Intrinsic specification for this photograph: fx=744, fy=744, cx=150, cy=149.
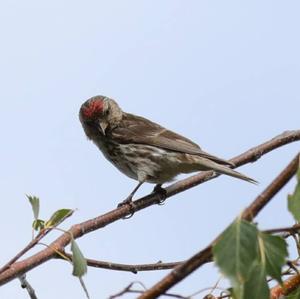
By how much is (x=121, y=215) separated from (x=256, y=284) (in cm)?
257

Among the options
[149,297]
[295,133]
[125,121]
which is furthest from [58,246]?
[125,121]

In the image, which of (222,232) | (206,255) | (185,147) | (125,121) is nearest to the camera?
(206,255)

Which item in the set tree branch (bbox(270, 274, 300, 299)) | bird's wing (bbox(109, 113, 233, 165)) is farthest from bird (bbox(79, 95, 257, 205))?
tree branch (bbox(270, 274, 300, 299))

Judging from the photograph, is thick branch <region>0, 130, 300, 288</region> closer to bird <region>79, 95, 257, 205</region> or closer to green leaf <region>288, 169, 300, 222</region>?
green leaf <region>288, 169, 300, 222</region>

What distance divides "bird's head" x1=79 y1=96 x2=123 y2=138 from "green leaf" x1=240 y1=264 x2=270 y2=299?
243 inches

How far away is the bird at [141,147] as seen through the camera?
23.1ft

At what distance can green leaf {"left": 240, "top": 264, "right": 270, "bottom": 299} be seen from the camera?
1980mm

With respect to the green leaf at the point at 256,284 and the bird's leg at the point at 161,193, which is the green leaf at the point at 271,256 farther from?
the bird's leg at the point at 161,193

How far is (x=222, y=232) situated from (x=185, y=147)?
5431 mm

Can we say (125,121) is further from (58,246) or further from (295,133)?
(58,246)

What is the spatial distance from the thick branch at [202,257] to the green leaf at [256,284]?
195mm

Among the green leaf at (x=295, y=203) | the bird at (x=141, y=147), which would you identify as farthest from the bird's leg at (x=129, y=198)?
the green leaf at (x=295, y=203)

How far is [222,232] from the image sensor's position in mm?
1846

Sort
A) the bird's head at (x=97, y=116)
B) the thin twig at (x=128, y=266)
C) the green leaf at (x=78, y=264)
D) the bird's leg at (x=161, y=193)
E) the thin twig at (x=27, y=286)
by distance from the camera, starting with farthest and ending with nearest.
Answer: the bird's head at (x=97, y=116), the bird's leg at (x=161, y=193), the thin twig at (x=128, y=266), the thin twig at (x=27, y=286), the green leaf at (x=78, y=264)
